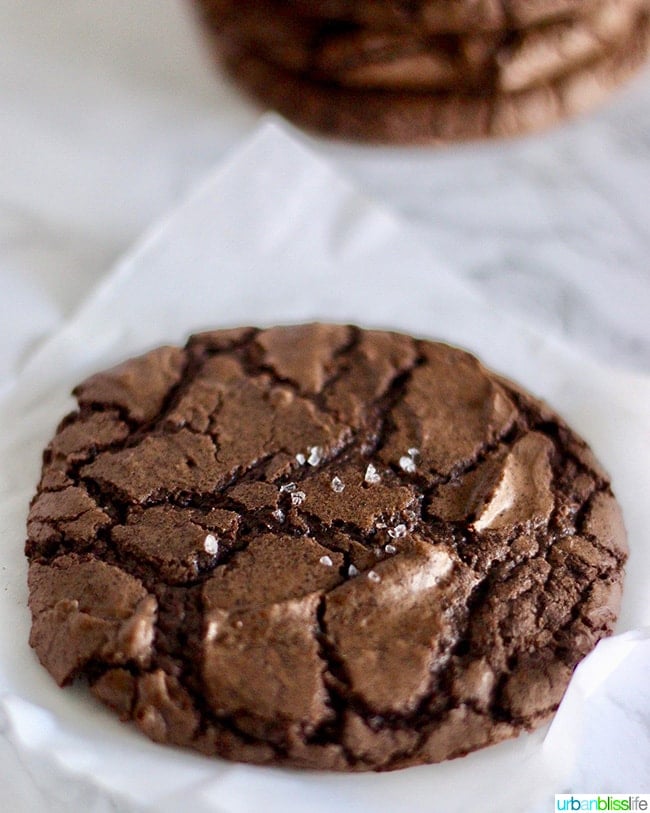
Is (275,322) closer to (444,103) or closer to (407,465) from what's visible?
(407,465)

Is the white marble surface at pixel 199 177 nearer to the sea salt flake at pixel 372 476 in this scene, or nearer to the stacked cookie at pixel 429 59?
the stacked cookie at pixel 429 59

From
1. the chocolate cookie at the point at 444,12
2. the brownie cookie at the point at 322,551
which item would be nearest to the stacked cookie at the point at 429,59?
the chocolate cookie at the point at 444,12

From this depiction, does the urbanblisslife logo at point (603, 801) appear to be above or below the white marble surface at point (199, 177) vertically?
below

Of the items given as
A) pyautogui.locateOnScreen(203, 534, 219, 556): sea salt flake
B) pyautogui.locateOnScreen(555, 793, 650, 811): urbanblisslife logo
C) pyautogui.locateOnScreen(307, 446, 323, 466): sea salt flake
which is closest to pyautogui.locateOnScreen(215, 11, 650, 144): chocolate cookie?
pyautogui.locateOnScreen(307, 446, 323, 466): sea salt flake

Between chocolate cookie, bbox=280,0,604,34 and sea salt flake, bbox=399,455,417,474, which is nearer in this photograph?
sea salt flake, bbox=399,455,417,474

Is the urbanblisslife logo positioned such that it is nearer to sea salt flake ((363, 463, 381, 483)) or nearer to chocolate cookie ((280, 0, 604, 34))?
sea salt flake ((363, 463, 381, 483))
